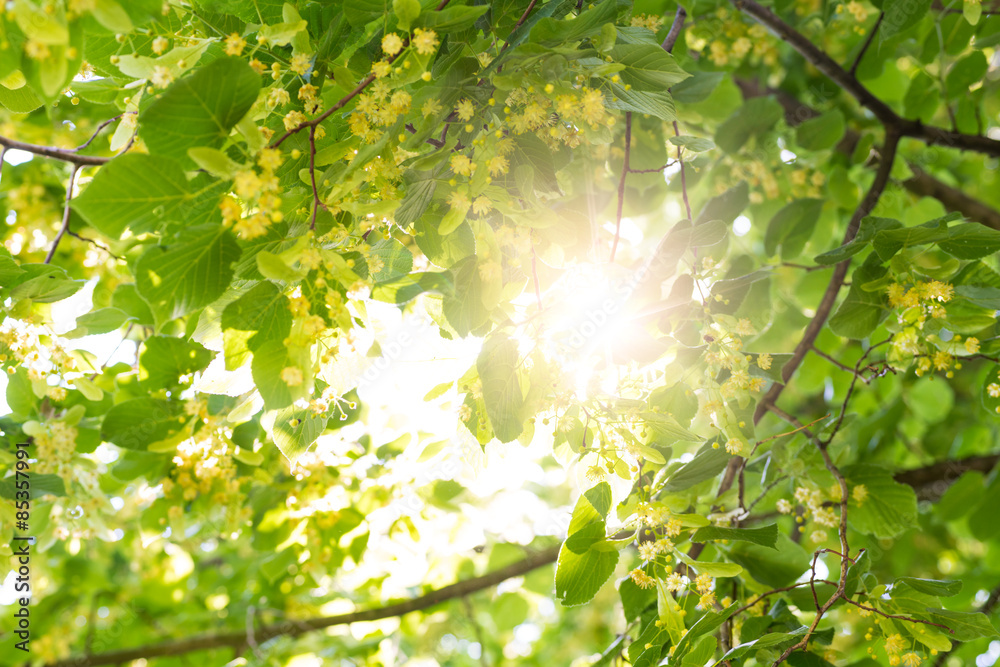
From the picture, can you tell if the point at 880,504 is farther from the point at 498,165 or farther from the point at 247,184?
the point at 247,184

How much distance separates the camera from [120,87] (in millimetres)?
1253

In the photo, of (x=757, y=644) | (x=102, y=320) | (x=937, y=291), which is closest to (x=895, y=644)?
(x=757, y=644)

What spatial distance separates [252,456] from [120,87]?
0.87 metres

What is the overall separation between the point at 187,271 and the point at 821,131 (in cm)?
226

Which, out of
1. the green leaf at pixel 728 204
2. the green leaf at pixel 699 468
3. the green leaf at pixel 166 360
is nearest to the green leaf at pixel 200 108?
the green leaf at pixel 166 360

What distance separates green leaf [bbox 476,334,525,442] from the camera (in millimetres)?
1058

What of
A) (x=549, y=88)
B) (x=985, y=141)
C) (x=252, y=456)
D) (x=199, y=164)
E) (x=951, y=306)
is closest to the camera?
(x=199, y=164)

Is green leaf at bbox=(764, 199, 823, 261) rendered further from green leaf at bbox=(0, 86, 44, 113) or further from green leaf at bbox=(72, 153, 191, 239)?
green leaf at bbox=(0, 86, 44, 113)

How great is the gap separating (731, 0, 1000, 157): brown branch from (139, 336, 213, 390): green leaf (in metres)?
1.91

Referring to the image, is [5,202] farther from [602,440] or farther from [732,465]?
[732,465]

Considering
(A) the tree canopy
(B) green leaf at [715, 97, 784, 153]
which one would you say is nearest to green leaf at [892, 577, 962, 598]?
(A) the tree canopy

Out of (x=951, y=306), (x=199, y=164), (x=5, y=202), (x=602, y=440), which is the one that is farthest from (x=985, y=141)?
(x=5, y=202)

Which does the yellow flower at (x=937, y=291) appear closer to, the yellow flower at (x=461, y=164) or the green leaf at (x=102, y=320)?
the yellow flower at (x=461, y=164)

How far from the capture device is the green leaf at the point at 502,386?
1058mm
